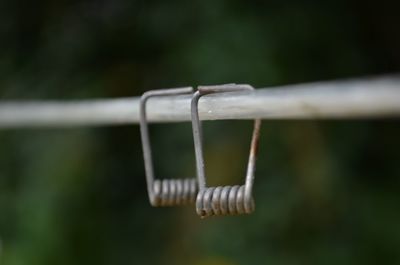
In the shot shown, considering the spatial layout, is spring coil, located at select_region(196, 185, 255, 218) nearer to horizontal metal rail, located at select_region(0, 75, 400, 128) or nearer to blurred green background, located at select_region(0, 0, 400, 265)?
horizontal metal rail, located at select_region(0, 75, 400, 128)

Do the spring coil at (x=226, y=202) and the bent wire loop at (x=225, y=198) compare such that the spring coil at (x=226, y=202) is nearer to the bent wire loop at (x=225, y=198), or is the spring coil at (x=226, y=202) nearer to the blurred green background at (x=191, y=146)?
the bent wire loop at (x=225, y=198)

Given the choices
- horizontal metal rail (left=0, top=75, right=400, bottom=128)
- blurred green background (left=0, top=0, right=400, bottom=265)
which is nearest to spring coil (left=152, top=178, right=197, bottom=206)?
horizontal metal rail (left=0, top=75, right=400, bottom=128)

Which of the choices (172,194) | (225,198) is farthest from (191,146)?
(225,198)

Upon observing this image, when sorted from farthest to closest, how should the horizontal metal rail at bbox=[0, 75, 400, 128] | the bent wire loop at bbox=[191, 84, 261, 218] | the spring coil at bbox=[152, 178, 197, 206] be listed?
1. the spring coil at bbox=[152, 178, 197, 206]
2. the bent wire loop at bbox=[191, 84, 261, 218]
3. the horizontal metal rail at bbox=[0, 75, 400, 128]

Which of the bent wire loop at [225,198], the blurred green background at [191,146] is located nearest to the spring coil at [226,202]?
the bent wire loop at [225,198]

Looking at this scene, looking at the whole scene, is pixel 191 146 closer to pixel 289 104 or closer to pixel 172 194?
pixel 172 194

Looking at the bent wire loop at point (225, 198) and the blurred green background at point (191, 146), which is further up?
the blurred green background at point (191, 146)
